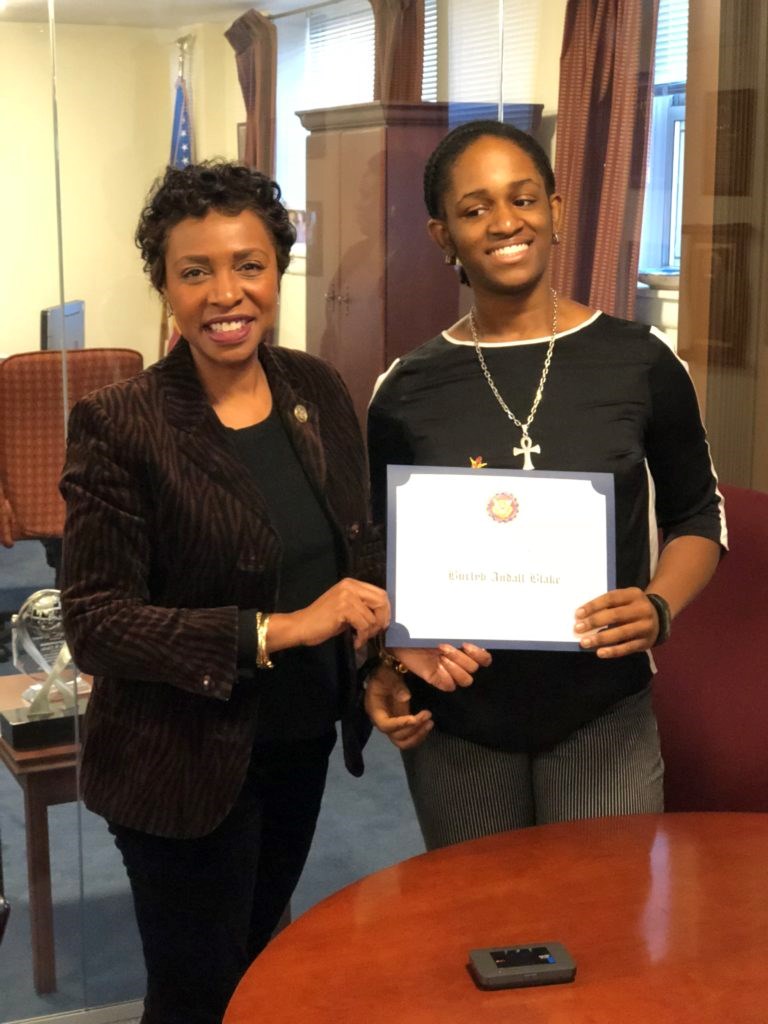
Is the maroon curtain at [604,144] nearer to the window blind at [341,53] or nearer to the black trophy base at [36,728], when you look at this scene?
the window blind at [341,53]

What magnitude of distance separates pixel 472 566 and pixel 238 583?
326 millimetres

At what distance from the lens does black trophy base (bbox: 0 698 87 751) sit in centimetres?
288

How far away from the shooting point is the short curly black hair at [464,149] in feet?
6.07

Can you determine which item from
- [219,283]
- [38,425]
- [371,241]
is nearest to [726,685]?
[219,283]

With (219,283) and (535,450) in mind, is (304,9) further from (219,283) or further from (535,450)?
(535,450)

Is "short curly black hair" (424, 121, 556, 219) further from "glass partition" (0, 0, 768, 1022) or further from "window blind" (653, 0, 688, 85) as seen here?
"window blind" (653, 0, 688, 85)

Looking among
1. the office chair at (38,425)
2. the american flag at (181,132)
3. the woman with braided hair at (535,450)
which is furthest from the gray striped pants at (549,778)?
the american flag at (181,132)

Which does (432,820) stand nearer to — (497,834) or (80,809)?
(497,834)

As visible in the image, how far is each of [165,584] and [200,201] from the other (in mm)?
538

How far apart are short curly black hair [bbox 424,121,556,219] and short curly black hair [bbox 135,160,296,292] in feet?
0.77

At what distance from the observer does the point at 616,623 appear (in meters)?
1.73

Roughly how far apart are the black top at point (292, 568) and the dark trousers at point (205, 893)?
0.06 m

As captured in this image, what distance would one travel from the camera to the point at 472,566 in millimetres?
1752

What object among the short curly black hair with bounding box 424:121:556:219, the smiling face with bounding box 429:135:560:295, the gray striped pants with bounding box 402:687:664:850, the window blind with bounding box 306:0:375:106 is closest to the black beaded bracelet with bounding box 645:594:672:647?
the gray striped pants with bounding box 402:687:664:850
